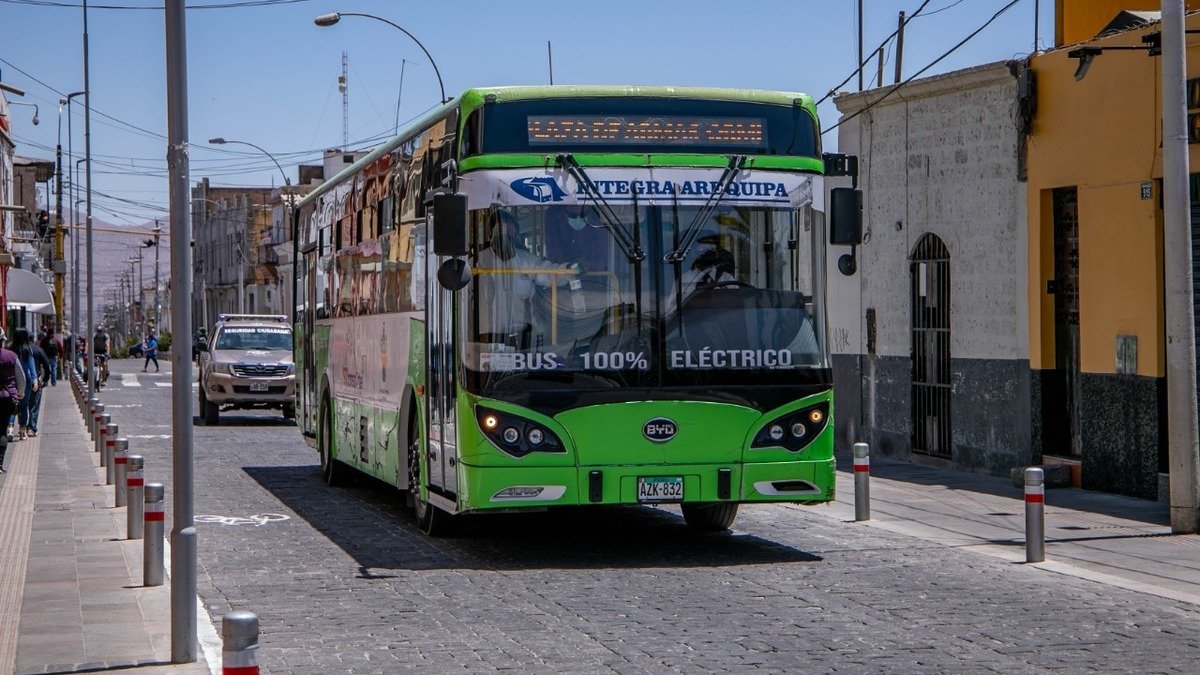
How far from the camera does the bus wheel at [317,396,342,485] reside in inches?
756

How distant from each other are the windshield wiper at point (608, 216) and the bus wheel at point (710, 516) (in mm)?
3000

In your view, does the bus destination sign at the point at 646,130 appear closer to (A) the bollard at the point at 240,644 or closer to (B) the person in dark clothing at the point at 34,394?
(A) the bollard at the point at 240,644

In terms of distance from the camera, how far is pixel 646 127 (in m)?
12.3

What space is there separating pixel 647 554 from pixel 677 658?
4.35m

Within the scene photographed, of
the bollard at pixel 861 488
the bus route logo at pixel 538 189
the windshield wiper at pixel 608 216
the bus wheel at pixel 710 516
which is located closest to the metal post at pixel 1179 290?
the bollard at pixel 861 488

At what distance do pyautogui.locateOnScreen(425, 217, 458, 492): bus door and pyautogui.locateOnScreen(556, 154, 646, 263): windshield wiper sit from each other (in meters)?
1.23

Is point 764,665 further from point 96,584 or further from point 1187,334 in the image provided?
point 1187,334

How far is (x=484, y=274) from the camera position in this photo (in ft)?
39.0

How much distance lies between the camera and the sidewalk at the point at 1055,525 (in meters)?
11.9

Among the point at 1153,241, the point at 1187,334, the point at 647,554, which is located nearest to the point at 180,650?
the point at 647,554

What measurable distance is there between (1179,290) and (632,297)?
497 cm

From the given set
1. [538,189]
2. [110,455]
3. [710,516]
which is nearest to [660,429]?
[538,189]

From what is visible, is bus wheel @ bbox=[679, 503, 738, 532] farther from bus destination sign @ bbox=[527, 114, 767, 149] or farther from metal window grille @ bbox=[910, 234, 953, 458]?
metal window grille @ bbox=[910, 234, 953, 458]

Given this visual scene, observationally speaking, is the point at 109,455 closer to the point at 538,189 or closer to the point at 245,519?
the point at 245,519
